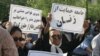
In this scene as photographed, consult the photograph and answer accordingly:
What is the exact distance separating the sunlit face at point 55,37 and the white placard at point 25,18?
3.27 ft

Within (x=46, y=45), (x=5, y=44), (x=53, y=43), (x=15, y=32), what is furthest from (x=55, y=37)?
(x=5, y=44)

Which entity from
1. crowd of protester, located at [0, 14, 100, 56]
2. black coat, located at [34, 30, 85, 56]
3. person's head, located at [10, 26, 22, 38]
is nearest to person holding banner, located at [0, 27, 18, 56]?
crowd of protester, located at [0, 14, 100, 56]

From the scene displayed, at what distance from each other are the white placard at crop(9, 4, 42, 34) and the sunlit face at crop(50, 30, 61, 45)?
1.00 m

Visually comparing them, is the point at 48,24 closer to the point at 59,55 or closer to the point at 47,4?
the point at 59,55

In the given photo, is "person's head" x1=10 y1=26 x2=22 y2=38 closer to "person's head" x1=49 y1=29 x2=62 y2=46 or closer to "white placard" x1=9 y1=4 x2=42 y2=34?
"person's head" x1=49 y1=29 x2=62 y2=46

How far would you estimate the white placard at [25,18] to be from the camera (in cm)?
738

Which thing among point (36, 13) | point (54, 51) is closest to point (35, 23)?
point (36, 13)

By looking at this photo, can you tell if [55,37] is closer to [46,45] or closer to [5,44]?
[46,45]

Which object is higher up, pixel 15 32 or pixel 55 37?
pixel 15 32

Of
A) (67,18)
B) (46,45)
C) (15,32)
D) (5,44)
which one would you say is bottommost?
(46,45)

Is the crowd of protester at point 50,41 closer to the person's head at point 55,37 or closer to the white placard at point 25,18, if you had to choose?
the person's head at point 55,37

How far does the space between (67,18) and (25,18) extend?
2.25ft

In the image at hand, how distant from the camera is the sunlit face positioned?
626cm

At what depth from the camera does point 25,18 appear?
755 cm
